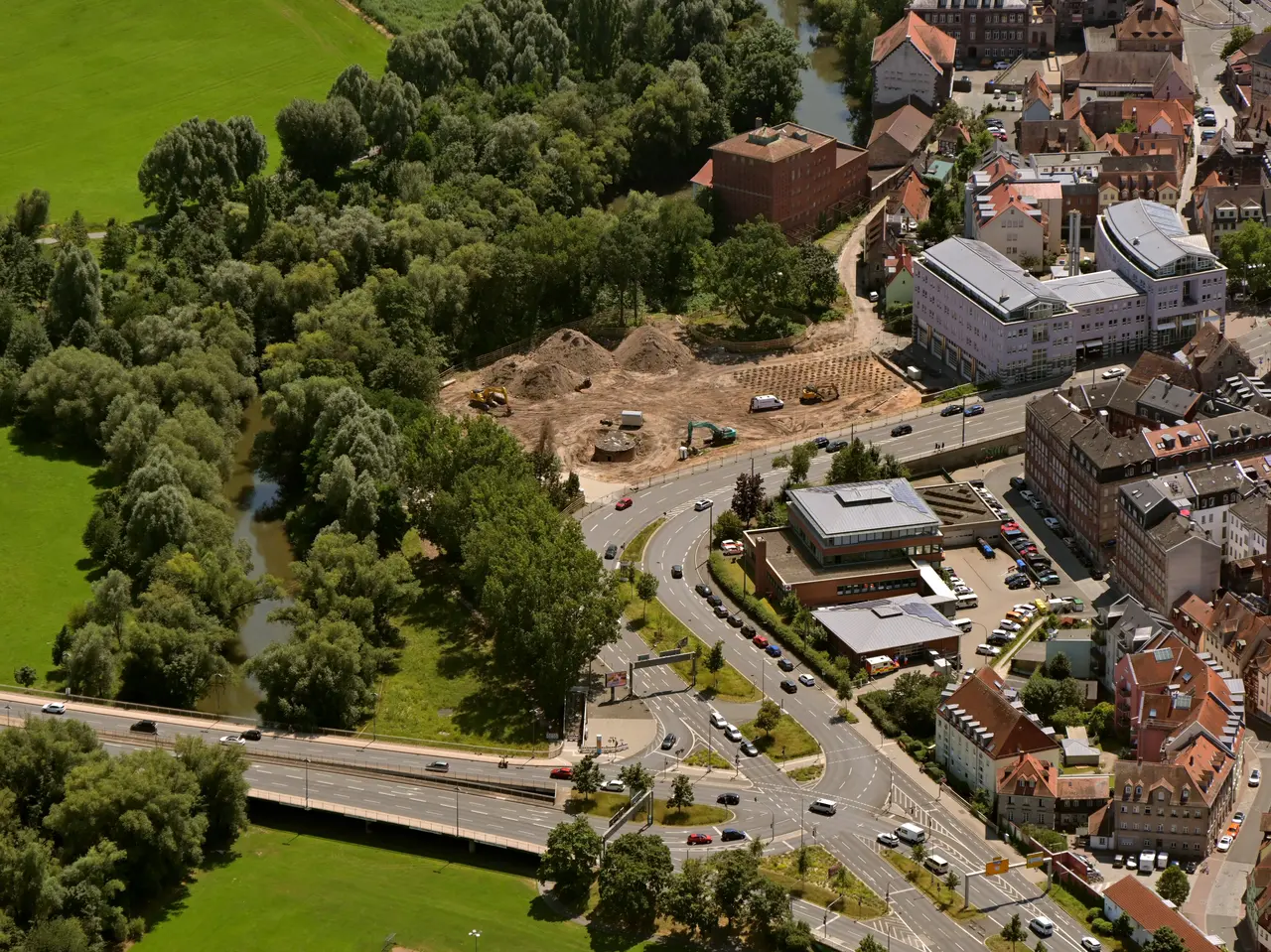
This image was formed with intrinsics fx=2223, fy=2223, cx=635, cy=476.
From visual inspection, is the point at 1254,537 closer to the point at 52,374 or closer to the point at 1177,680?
the point at 1177,680

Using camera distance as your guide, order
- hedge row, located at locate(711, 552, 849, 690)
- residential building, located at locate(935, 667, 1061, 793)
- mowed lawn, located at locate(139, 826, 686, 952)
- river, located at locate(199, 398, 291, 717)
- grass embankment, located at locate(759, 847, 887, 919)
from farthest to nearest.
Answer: river, located at locate(199, 398, 291, 717), hedge row, located at locate(711, 552, 849, 690), residential building, located at locate(935, 667, 1061, 793), mowed lawn, located at locate(139, 826, 686, 952), grass embankment, located at locate(759, 847, 887, 919)

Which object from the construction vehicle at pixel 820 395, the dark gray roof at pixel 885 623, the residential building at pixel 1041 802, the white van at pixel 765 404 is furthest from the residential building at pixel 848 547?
the residential building at pixel 1041 802

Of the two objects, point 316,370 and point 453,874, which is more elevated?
point 316,370

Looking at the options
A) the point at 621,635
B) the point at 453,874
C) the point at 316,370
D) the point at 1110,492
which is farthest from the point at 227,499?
the point at 1110,492

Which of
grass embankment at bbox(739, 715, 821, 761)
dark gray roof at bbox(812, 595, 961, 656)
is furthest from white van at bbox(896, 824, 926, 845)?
dark gray roof at bbox(812, 595, 961, 656)

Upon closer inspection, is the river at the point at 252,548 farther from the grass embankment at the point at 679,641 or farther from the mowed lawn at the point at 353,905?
the grass embankment at the point at 679,641

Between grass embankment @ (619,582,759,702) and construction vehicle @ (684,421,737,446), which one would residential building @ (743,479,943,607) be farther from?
construction vehicle @ (684,421,737,446)
